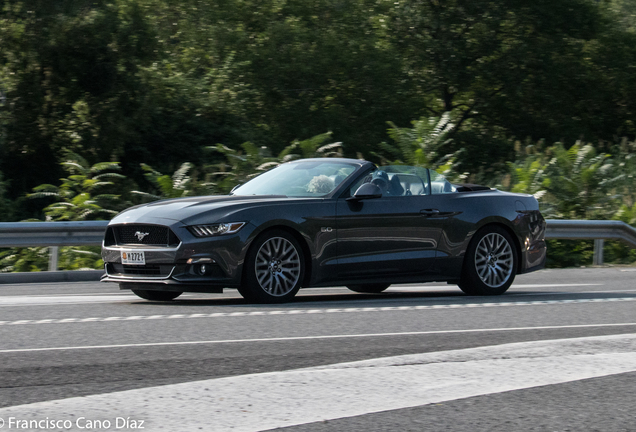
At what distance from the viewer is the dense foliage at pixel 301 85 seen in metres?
26.7

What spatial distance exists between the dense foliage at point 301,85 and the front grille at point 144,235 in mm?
10158

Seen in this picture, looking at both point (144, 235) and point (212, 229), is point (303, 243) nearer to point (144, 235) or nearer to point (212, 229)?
point (212, 229)

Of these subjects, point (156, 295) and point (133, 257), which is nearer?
point (133, 257)

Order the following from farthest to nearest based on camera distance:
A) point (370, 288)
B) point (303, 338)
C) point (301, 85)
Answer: point (301, 85) < point (370, 288) < point (303, 338)

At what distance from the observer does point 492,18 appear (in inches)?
1417

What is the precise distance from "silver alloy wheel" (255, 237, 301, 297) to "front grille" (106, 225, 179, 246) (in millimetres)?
801

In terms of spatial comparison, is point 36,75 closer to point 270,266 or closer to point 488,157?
point 488,157

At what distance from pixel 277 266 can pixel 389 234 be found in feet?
4.60

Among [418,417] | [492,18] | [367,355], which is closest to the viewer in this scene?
[418,417]

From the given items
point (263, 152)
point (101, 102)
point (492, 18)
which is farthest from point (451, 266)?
point (492, 18)

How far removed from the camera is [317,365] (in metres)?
5.74

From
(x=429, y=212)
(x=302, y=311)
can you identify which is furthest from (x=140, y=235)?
(x=429, y=212)

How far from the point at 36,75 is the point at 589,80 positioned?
21.1 m

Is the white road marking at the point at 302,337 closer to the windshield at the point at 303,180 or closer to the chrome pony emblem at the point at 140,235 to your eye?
the chrome pony emblem at the point at 140,235
